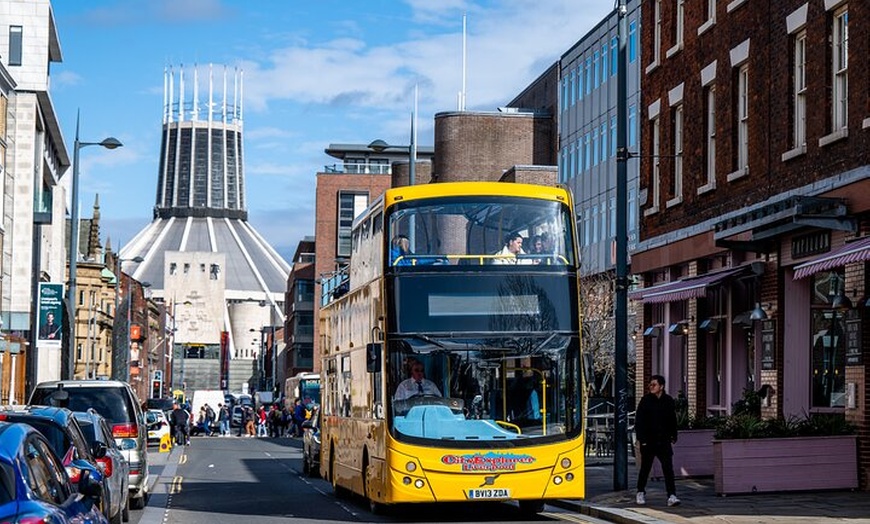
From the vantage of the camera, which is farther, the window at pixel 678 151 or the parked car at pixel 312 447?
the parked car at pixel 312 447

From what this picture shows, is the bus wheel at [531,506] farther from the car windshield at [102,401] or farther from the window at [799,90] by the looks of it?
the window at [799,90]

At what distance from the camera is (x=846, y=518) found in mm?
18703

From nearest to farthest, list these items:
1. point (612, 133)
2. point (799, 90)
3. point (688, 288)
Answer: point (799, 90)
point (688, 288)
point (612, 133)

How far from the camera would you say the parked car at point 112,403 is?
24391 millimetres

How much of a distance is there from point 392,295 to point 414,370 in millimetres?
979

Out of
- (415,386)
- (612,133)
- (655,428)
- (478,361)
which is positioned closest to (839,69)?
(655,428)

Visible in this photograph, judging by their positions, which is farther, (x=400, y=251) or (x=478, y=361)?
(x=400, y=251)

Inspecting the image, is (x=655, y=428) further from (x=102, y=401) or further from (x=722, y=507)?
(x=102, y=401)

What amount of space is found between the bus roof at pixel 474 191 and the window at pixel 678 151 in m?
12.4

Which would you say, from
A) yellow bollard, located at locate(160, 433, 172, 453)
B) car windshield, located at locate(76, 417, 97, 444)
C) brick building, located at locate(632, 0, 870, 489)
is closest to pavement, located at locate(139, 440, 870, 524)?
brick building, located at locate(632, 0, 870, 489)

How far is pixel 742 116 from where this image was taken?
97.9ft

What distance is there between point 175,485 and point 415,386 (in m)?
12.8

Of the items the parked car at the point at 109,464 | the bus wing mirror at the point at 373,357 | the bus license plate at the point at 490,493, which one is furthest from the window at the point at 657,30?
the parked car at the point at 109,464

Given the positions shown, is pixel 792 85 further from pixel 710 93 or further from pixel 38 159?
pixel 38 159
